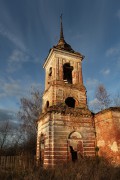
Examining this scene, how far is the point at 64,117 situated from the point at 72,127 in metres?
0.95

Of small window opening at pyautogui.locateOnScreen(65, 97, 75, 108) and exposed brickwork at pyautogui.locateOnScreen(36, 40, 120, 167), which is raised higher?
small window opening at pyautogui.locateOnScreen(65, 97, 75, 108)

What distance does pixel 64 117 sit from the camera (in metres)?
11.7

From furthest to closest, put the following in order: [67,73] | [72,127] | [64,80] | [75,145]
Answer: [67,73] < [64,80] < [72,127] < [75,145]

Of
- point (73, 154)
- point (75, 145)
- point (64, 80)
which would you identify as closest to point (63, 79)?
point (64, 80)

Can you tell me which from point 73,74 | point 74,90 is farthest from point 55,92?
point 73,74

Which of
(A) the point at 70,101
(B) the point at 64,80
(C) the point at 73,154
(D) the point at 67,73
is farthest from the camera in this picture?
(D) the point at 67,73

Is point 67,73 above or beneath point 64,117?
above

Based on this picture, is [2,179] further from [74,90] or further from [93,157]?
[74,90]

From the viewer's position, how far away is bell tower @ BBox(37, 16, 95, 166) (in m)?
10.7

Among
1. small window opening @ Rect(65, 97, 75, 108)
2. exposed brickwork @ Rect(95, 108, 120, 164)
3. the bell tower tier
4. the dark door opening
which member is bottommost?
the dark door opening

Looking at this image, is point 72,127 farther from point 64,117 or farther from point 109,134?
point 109,134

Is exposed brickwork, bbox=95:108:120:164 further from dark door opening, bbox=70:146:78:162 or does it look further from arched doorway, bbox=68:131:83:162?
dark door opening, bbox=70:146:78:162

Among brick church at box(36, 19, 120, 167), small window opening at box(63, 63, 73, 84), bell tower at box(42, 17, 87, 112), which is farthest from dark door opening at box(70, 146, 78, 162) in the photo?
small window opening at box(63, 63, 73, 84)

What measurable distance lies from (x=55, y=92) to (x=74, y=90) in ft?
6.15
